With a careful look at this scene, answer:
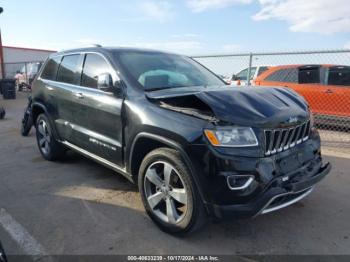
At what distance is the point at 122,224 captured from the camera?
10.8 ft

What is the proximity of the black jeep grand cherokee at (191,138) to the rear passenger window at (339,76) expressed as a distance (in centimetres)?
483

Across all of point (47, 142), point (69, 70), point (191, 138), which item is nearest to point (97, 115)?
point (69, 70)

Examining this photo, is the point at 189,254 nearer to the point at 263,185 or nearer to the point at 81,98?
the point at 263,185

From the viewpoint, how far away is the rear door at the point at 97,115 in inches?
140

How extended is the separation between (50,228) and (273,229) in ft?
7.35

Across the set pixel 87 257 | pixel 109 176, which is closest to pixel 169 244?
pixel 87 257

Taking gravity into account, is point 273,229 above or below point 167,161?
below

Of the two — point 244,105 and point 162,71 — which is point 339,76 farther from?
point 244,105

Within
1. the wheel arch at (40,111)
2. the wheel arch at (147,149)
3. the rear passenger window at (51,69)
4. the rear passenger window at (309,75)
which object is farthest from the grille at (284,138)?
the rear passenger window at (309,75)

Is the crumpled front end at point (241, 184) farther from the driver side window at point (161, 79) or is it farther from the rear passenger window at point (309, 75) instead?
the rear passenger window at point (309, 75)

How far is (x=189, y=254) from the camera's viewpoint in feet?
9.08

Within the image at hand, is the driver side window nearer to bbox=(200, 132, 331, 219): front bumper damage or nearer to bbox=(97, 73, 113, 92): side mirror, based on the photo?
bbox=(97, 73, 113, 92): side mirror

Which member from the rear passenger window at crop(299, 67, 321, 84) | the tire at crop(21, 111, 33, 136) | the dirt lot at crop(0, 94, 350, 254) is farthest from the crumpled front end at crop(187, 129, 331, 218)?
the rear passenger window at crop(299, 67, 321, 84)

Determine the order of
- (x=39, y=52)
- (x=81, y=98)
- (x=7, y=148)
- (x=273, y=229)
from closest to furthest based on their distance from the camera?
(x=273, y=229), (x=81, y=98), (x=7, y=148), (x=39, y=52)
